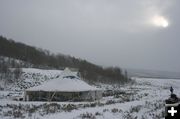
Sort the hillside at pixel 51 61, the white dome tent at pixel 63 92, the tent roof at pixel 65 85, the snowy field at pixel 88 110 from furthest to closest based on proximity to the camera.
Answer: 1. the hillside at pixel 51 61
2. the tent roof at pixel 65 85
3. the white dome tent at pixel 63 92
4. the snowy field at pixel 88 110

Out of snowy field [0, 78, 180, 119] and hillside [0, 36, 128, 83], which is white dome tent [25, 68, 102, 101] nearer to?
snowy field [0, 78, 180, 119]

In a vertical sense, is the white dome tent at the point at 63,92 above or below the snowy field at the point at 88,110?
above

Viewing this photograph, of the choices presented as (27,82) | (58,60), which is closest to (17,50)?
(58,60)

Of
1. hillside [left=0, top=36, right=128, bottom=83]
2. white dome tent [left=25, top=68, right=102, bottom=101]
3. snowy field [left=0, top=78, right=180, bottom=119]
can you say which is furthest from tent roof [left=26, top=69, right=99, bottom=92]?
hillside [left=0, top=36, right=128, bottom=83]

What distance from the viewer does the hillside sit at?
4069 inches

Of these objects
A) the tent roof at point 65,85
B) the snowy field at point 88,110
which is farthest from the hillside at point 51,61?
the snowy field at point 88,110

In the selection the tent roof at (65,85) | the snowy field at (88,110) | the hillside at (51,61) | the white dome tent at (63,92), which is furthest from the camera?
the hillside at (51,61)

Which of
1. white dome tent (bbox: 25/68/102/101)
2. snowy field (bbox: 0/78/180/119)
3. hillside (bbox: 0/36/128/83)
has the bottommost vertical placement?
snowy field (bbox: 0/78/180/119)

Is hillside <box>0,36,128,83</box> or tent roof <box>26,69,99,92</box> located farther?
hillside <box>0,36,128,83</box>

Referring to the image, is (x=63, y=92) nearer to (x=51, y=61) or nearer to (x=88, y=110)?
(x=88, y=110)

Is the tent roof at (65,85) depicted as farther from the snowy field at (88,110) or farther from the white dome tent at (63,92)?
the snowy field at (88,110)

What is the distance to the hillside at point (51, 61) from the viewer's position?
103356 millimetres

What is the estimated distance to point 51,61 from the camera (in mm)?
121375

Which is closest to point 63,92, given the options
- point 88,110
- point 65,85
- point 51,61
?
point 65,85
